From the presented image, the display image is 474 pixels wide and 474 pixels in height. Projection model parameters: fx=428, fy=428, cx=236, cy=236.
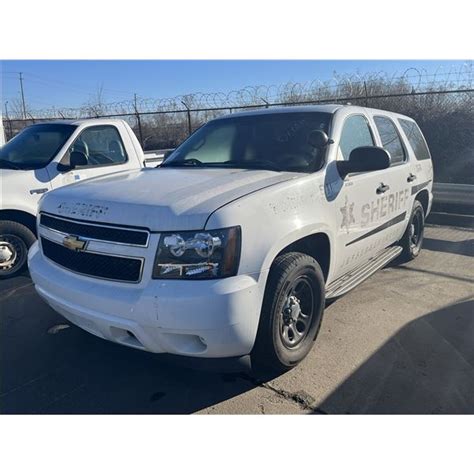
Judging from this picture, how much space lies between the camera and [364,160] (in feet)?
11.2

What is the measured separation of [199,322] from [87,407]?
101cm

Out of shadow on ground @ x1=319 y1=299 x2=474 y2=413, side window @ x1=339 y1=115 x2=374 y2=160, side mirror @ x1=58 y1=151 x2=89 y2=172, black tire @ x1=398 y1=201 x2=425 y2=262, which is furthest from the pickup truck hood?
black tire @ x1=398 y1=201 x2=425 y2=262

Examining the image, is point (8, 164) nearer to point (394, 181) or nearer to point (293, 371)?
point (293, 371)

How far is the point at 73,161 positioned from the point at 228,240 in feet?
12.3

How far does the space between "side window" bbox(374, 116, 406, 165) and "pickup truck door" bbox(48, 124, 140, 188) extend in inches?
135

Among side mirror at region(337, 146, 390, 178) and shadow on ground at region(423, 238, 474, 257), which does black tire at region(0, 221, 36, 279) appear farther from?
shadow on ground at region(423, 238, 474, 257)

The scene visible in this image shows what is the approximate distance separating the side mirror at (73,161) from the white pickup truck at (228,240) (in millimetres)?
1878

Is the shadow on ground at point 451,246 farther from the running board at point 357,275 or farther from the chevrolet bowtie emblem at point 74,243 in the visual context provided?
the chevrolet bowtie emblem at point 74,243

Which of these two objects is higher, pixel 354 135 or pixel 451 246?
pixel 354 135

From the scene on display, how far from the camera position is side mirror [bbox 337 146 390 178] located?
11.1 ft

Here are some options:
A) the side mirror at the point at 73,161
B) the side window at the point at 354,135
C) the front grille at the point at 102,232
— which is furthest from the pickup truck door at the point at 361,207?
the side mirror at the point at 73,161

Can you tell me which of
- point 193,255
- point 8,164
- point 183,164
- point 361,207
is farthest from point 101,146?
point 193,255

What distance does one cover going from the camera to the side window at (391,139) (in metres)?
4.58

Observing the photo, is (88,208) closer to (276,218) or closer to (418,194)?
(276,218)
